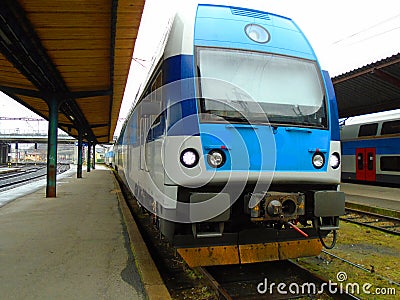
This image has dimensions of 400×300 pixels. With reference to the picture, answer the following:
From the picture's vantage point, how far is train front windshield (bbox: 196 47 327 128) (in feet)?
13.3

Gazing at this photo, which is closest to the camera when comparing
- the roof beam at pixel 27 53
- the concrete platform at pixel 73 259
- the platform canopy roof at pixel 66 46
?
the concrete platform at pixel 73 259

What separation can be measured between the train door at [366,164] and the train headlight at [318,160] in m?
14.9

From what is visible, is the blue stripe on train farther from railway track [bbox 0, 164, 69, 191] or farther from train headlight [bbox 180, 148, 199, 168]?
railway track [bbox 0, 164, 69, 191]

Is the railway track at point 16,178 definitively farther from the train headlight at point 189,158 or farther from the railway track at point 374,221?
the train headlight at point 189,158

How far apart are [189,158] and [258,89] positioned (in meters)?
1.18

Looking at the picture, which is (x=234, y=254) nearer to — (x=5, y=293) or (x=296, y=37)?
(x=5, y=293)

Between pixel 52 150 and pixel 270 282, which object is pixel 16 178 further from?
pixel 270 282

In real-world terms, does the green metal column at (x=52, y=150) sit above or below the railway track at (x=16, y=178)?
above

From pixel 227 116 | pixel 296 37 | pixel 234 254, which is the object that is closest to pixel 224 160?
pixel 227 116

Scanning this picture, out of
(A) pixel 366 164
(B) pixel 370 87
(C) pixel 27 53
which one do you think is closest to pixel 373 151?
(A) pixel 366 164

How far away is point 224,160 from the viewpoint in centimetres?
391

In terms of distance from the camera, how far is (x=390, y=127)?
656 inches

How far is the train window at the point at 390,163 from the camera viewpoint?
16234 millimetres

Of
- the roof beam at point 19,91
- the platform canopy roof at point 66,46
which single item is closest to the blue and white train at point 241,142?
the platform canopy roof at point 66,46
